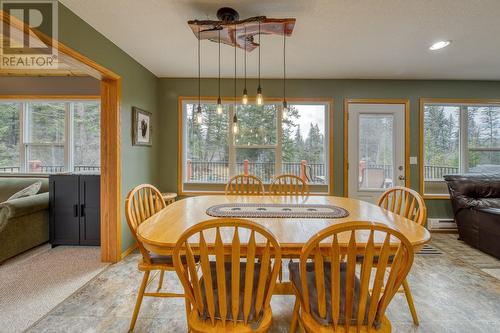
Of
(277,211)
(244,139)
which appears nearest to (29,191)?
(244,139)

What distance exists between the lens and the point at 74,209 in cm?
315

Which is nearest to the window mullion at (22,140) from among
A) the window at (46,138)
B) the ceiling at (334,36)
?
the window at (46,138)

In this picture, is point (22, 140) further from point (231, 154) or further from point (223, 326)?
point (223, 326)

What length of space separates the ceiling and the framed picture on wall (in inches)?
27.2

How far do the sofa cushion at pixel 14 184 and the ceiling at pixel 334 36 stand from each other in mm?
2303

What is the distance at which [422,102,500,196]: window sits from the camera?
4.02 metres

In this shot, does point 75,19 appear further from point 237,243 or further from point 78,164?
point 78,164

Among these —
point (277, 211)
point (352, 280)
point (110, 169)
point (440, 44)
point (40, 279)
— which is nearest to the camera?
point (352, 280)

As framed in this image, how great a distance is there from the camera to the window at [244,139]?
4.08 metres

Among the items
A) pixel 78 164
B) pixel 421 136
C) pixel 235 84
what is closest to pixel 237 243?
pixel 235 84

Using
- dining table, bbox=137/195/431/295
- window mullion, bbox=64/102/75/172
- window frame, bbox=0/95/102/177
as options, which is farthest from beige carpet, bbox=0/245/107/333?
window frame, bbox=0/95/102/177

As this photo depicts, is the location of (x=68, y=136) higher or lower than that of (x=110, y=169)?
higher

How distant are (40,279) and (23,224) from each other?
0.94 m

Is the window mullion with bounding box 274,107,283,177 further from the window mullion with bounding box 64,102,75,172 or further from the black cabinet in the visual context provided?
the window mullion with bounding box 64,102,75,172
